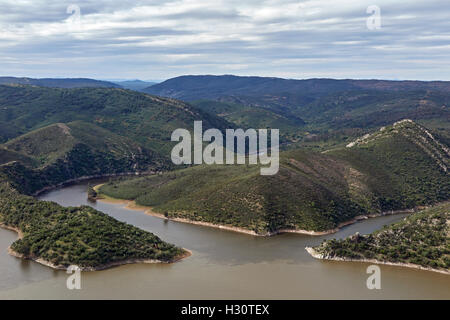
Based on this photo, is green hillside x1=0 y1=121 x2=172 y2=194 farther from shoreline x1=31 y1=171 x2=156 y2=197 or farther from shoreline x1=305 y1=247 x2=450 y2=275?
shoreline x1=305 y1=247 x2=450 y2=275

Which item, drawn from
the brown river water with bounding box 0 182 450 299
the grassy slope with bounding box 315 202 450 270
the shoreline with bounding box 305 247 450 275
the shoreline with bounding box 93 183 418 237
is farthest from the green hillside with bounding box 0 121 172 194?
the grassy slope with bounding box 315 202 450 270

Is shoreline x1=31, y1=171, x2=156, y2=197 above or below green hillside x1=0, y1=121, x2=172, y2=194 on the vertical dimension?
below

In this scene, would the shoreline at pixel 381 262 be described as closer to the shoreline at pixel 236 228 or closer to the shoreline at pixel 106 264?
the shoreline at pixel 236 228

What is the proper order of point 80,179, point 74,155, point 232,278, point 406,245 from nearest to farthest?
point 232,278
point 406,245
point 80,179
point 74,155

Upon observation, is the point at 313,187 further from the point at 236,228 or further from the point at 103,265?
the point at 103,265

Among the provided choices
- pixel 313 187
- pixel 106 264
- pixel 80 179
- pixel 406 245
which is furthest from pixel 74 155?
pixel 406 245

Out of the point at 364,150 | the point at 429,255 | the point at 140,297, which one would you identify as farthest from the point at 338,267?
the point at 364,150
